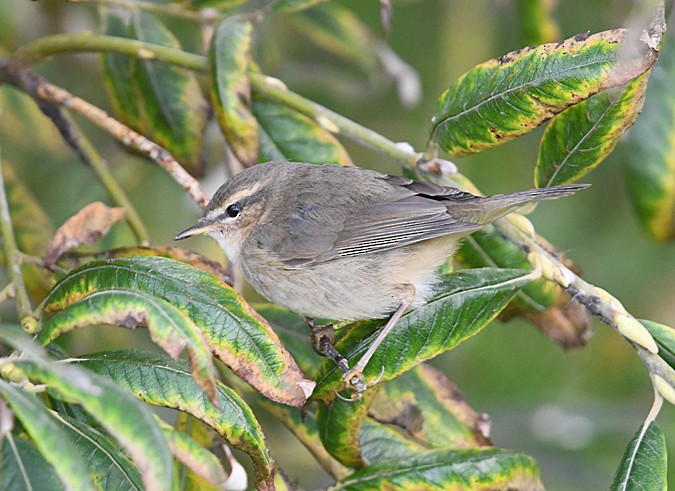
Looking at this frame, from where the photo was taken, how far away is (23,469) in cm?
197

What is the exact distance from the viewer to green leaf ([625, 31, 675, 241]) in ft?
11.3

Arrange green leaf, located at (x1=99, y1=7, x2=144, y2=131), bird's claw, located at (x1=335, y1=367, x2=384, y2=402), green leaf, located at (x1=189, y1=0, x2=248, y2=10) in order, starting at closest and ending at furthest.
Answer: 1. bird's claw, located at (x1=335, y1=367, x2=384, y2=402)
2. green leaf, located at (x1=189, y1=0, x2=248, y2=10)
3. green leaf, located at (x1=99, y1=7, x2=144, y2=131)

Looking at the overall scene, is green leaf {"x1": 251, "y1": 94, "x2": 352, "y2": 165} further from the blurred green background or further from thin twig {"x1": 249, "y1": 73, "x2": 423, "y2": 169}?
the blurred green background

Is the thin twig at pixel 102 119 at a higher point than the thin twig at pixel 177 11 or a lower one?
lower

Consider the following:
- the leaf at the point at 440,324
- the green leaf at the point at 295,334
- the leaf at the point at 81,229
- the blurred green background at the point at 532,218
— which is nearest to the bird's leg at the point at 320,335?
the green leaf at the point at 295,334

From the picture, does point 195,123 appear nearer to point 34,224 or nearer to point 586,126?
point 34,224

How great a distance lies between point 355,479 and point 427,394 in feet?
1.61

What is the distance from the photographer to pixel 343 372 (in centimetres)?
256

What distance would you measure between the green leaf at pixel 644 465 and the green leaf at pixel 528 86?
3.02 ft

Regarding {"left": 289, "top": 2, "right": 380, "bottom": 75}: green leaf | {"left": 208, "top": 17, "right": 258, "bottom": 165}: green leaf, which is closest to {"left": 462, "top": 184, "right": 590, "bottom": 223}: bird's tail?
{"left": 208, "top": 17, "right": 258, "bottom": 165}: green leaf

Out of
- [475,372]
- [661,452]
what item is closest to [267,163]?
[661,452]

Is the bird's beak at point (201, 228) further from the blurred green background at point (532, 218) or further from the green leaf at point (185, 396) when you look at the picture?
the green leaf at point (185, 396)

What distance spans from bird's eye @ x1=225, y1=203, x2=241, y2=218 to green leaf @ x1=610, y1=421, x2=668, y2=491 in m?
1.74

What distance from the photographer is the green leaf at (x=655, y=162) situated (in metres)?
3.44
